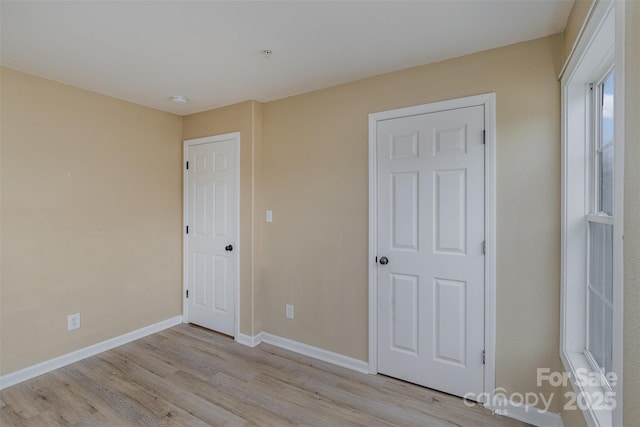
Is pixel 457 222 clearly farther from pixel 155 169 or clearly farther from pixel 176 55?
pixel 155 169

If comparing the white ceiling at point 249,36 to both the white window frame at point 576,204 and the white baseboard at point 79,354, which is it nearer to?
the white window frame at point 576,204

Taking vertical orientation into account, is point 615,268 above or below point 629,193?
below

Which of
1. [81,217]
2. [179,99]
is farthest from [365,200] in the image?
[81,217]

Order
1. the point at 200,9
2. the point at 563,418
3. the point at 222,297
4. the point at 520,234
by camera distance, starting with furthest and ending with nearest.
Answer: the point at 222,297, the point at 520,234, the point at 563,418, the point at 200,9

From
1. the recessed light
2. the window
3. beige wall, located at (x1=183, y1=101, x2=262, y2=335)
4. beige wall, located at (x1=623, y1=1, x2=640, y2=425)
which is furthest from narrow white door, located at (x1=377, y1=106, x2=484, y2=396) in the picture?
the recessed light

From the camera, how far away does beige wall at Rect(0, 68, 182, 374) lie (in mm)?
2262

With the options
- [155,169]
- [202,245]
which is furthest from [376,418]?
[155,169]

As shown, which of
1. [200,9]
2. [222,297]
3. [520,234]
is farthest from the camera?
[222,297]

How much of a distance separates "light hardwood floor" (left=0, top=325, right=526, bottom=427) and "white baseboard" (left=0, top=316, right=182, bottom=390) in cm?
6

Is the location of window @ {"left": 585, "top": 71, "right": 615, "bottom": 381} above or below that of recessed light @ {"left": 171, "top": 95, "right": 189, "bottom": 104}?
below

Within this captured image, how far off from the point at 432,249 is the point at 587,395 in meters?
1.05

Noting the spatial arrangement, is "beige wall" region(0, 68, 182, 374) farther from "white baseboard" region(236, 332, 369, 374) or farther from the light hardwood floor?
"white baseboard" region(236, 332, 369, 374)

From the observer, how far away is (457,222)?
81.0 inches

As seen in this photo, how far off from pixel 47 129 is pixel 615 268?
354 cm
